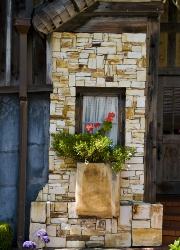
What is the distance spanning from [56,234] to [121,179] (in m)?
1.45

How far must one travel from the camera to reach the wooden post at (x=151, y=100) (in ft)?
28.6

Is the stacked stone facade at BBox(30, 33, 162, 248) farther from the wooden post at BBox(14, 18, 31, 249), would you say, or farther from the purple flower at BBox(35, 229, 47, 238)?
the purple flower at BBox(35, 229, 47, 238)

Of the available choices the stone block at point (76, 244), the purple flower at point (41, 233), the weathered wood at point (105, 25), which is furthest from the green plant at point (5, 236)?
the weathered wood at point (105, 25)

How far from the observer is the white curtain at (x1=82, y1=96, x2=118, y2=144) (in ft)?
29.3

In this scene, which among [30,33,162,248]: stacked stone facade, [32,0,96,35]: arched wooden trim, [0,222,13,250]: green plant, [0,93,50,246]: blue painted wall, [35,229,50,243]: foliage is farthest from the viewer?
[0,93,50,246]: blue painted wall

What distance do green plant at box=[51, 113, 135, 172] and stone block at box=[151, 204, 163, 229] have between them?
0.86 meters

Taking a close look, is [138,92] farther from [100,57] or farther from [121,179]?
[121,179]

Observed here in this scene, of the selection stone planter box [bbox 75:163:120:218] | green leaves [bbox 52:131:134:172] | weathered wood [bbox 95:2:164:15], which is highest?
weathered wood [bbox 95:2:164:15]

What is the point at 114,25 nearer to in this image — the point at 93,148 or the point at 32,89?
the point at 32,89

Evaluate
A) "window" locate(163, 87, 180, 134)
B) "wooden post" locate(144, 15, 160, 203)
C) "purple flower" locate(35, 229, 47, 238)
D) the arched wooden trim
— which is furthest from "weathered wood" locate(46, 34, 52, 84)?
"window" locate(163, 87, 180, 134)

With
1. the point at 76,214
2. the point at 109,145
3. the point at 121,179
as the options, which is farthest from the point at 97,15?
the point at 76,214

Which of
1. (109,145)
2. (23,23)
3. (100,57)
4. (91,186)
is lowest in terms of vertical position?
(91,186)

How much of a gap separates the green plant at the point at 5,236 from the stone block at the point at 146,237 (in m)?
2.08

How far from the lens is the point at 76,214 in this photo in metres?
Answer: 8.56
